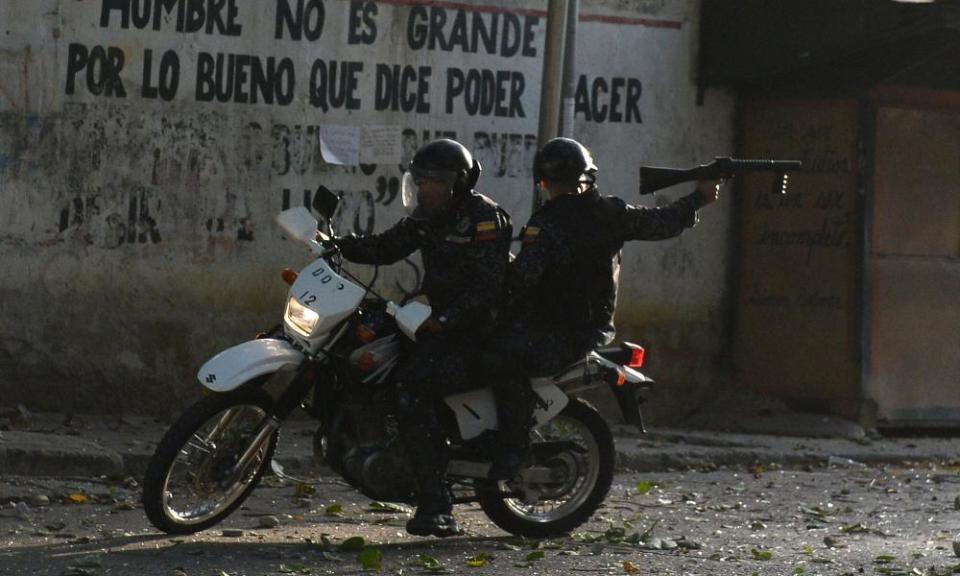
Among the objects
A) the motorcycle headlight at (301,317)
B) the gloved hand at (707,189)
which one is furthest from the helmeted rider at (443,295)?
the gloved hand at (707,189)

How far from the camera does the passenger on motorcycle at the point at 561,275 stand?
22.4 ft

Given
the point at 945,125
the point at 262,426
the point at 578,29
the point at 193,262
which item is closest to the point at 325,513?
the point at 262,426

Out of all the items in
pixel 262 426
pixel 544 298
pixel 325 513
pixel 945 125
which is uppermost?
pixel 945 125

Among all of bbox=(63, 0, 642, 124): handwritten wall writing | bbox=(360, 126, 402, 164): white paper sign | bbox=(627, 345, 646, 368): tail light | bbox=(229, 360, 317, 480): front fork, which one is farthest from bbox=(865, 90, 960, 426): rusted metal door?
bbox=(229, 360, 317, 480): front fork

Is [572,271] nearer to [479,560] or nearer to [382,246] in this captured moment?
[382,246]

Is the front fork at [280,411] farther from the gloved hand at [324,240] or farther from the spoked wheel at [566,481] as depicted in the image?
Result: the spoked wheel at [566,481]

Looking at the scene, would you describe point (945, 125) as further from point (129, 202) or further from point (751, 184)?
point (129, 202)

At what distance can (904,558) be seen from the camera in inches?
276

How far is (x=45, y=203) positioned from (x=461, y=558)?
4062mm

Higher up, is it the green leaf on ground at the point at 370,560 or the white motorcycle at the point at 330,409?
the white motorcycle at the point at 330,409

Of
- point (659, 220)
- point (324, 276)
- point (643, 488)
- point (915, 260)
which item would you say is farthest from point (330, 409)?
point (915, 260)

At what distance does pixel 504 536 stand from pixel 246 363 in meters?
1.43

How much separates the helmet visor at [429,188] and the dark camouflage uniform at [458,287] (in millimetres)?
62

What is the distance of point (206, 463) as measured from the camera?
651cm
